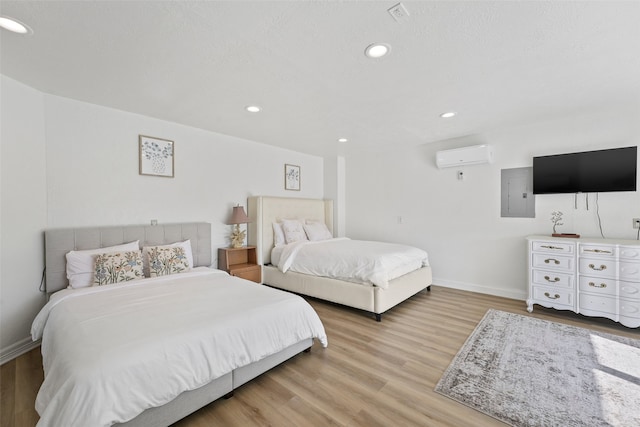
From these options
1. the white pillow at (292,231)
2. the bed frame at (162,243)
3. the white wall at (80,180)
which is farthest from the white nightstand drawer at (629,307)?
the white wall at (80,180)

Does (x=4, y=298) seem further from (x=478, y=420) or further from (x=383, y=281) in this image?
(x=478, y=420)

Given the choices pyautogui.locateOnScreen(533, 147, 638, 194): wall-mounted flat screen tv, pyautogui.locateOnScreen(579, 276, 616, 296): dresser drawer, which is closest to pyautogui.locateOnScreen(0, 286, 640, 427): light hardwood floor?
pyautogui.locateOnScreen(579, 276, 616, 296): dresser drawer

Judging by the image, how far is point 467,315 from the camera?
10.5 ft

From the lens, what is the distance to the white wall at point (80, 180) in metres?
2.32

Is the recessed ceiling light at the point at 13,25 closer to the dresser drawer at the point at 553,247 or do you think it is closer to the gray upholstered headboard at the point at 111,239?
the gray upholstered headboard at the point at 111,239

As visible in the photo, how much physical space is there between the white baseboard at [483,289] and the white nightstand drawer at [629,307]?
0.96 m

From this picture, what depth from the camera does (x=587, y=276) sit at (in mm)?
2930

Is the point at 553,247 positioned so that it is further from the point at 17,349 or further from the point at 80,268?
the point at 17,349

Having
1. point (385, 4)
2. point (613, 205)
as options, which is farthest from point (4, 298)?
point (613, 205)

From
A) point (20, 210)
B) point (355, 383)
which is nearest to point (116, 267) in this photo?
point (20, 210)

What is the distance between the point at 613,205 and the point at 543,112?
4.39ft

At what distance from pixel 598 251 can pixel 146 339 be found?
417 centimetres

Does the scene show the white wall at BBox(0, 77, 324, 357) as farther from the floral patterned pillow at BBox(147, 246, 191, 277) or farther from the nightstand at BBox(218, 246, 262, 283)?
the floral patterned pillow at BBox(147, 246, 191, 277)

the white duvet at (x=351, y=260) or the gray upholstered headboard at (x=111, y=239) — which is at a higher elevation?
the gray upholstered headboard at (x=111, y=239)
